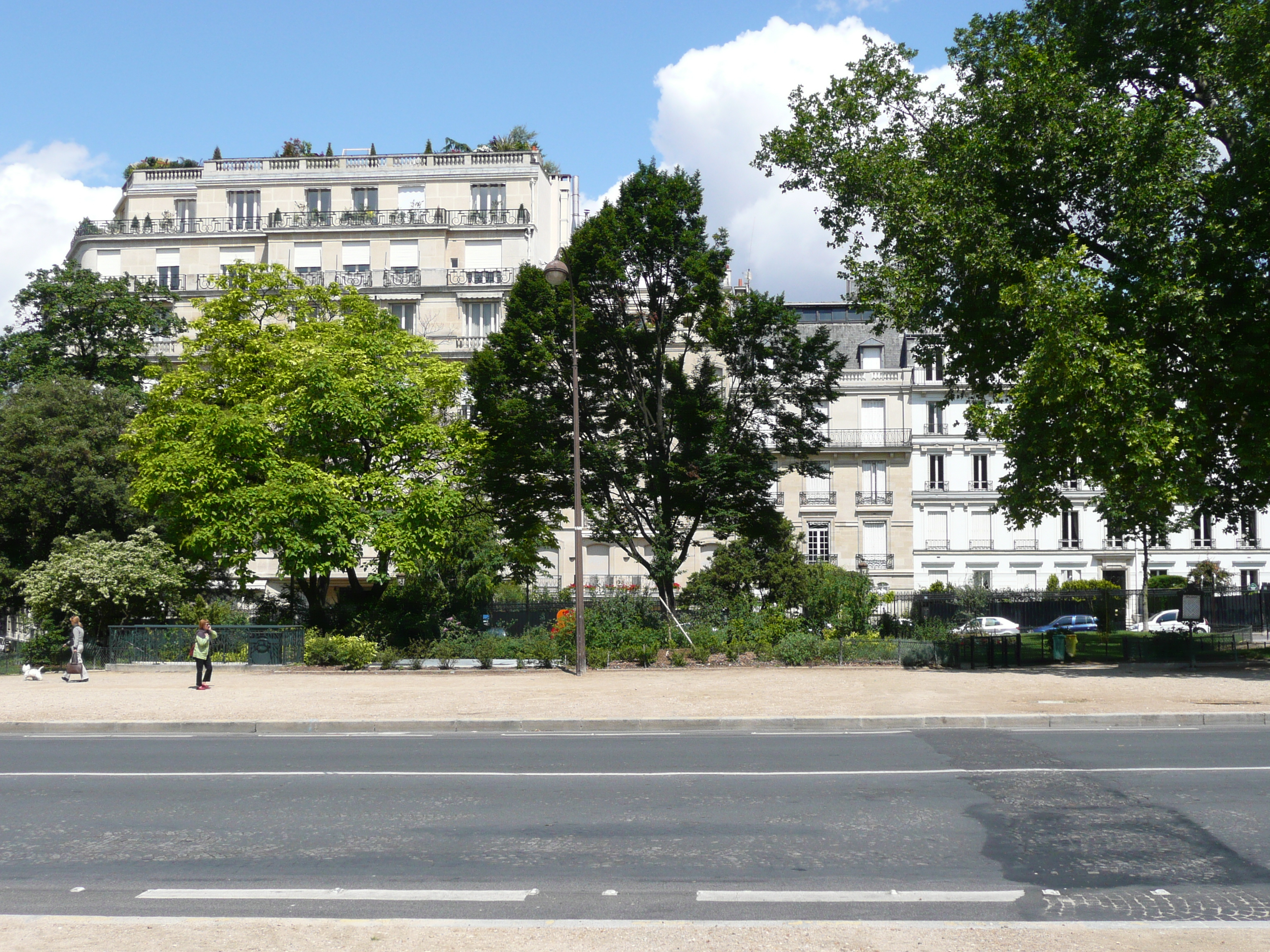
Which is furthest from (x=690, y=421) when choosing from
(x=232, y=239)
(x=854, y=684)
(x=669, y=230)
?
(x=232, y=239)

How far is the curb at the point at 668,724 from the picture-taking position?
14.4 metres

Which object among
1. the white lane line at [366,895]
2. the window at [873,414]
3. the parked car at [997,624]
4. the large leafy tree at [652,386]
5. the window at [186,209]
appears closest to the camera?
the white lane line at [366,895]

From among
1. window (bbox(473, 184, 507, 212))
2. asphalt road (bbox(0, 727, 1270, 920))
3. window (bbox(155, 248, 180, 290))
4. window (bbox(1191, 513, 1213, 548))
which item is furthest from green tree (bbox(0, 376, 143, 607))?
window (bbox(1191, 513, 1213, 548))

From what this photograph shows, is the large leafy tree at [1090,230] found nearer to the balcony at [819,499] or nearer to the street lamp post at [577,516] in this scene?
the street lamp post at [577,516]

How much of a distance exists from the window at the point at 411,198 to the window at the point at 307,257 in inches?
188

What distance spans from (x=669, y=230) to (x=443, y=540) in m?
11.8

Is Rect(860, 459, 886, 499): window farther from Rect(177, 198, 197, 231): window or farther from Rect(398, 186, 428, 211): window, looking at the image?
Rect(177, 198, 197, 231): window

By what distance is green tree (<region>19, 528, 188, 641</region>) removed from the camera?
27609mm

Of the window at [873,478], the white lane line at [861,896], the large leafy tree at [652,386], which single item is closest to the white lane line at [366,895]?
the white lane line at [861,896]

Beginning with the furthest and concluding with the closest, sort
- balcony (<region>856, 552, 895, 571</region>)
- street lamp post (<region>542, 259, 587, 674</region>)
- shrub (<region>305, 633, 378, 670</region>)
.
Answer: balcony (<region>856, 552, 895, 571</region>), shrub (<region>305, 633, 378, 670</region>), street lamp post (<region>542, 259, 587, 674</region>)

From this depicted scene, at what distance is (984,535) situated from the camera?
5891 centimetres

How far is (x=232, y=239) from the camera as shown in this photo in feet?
178

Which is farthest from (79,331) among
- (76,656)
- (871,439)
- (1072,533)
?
(1072,533)

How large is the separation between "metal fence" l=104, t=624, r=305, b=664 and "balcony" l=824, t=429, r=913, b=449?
3741 cm
